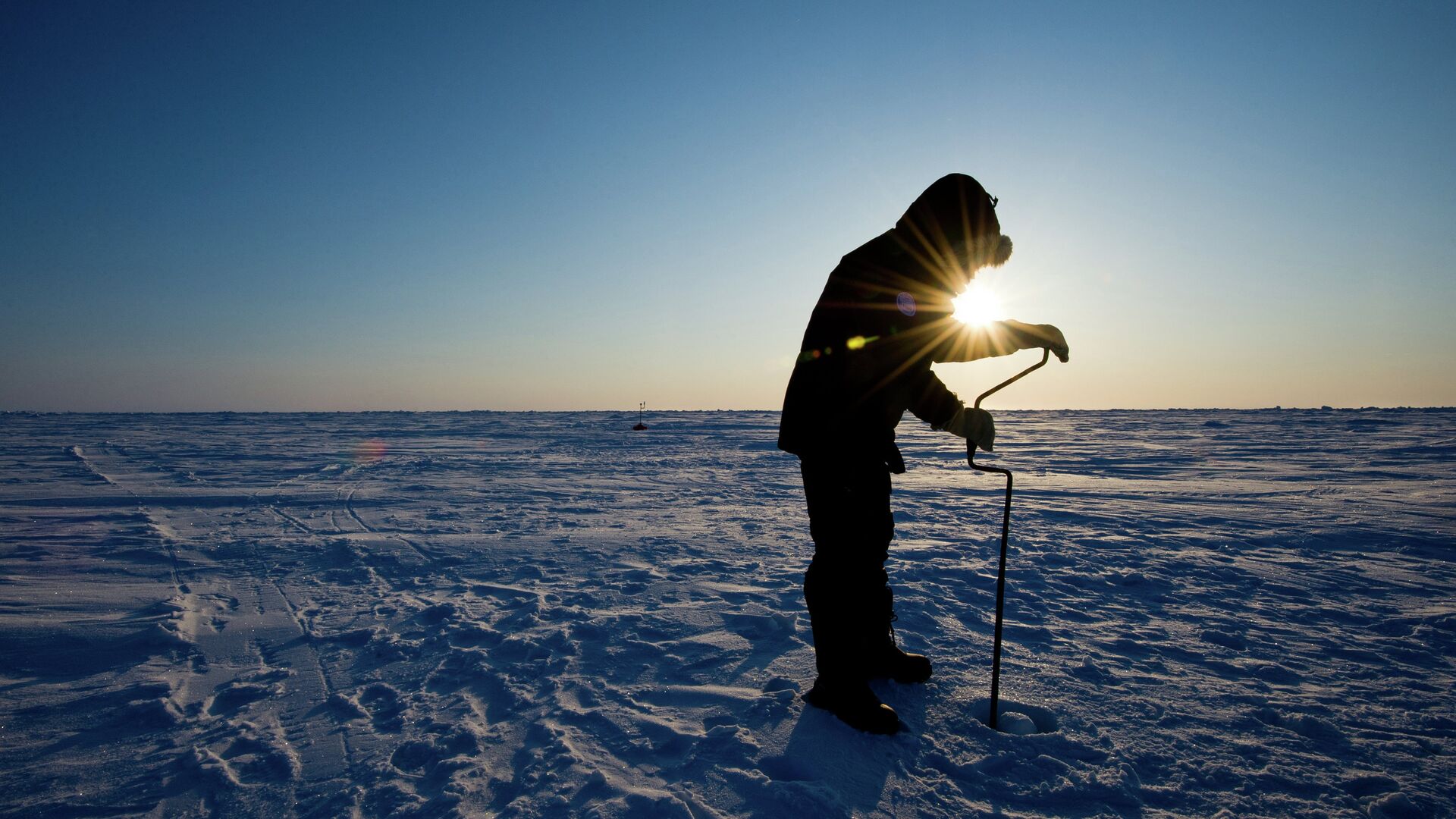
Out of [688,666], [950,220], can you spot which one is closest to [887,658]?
[688,666]

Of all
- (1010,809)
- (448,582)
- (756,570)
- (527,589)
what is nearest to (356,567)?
(448,582)

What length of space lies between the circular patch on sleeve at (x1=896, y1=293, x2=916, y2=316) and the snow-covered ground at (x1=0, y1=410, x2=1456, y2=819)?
147 cm

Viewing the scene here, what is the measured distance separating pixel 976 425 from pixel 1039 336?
367 mm

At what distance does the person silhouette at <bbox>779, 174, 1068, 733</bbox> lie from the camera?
2.07 metres

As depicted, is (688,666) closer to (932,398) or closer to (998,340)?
(932,398)

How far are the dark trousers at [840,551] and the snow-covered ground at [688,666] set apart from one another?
28 centimetres

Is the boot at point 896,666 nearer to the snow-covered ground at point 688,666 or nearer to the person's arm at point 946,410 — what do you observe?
the snow-covered ground at point 688,666

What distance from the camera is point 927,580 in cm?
407

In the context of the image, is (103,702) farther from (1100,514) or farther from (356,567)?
(1100,514)

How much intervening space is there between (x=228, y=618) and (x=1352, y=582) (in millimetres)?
6804

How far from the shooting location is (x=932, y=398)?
219cm

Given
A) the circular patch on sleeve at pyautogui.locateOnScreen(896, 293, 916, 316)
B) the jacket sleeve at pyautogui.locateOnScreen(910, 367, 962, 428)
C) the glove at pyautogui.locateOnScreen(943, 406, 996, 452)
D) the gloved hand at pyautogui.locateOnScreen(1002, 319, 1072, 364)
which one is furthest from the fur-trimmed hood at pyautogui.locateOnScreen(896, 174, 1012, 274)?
the glove at pyautogui.locateOnScreen(943, 406, 996, 452)

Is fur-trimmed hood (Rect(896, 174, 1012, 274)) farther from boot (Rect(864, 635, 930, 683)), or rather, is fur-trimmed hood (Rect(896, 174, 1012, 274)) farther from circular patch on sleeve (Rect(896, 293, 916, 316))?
boot (Rect(864, 635, 930, 683))

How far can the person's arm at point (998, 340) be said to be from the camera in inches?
81.2
